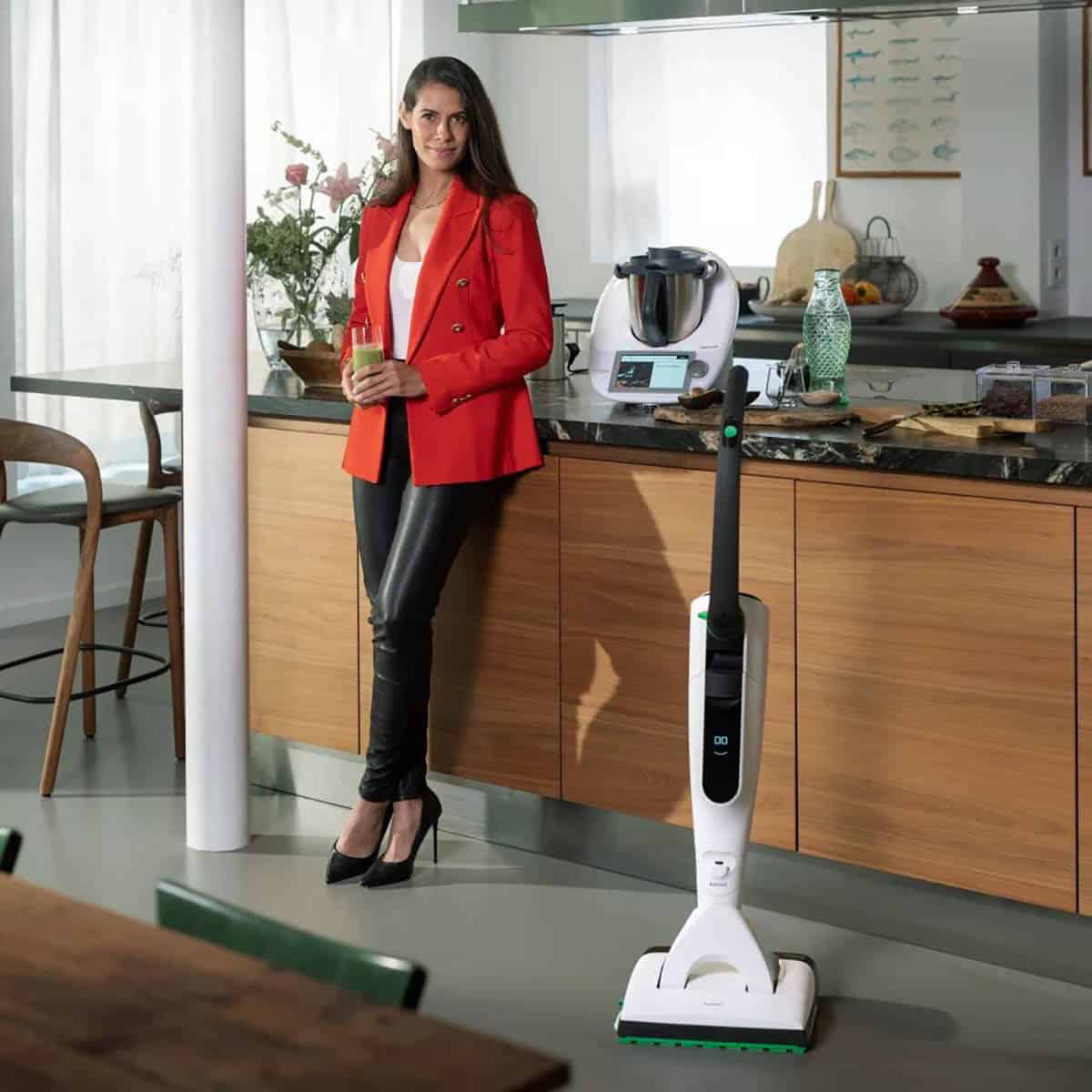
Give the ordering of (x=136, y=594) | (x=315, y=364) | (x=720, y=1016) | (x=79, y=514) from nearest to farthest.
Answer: (x=720, y=1016)
(x=315, y=364)
(x=79, y=514)
(x=136, y=594)

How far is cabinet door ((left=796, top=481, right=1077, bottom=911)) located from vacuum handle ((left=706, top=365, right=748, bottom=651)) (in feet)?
1.33

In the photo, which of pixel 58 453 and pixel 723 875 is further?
pixel 58 453

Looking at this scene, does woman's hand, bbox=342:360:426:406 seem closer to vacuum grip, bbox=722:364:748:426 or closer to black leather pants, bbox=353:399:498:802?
black leather pants, bbox=353:399:498:802

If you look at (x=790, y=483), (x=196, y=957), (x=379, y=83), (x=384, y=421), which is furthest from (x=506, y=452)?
(x=379, y=83)

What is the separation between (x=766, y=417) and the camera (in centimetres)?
352

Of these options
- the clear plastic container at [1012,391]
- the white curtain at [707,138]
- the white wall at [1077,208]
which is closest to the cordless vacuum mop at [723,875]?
the clear plastic container at [1012,391]

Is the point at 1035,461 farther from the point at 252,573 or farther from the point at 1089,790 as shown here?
the point at 252,573

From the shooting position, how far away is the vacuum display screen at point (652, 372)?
3.78 metres

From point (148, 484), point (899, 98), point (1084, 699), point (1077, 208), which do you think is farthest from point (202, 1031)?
point (899, 98)

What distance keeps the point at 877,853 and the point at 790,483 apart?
0.69 m

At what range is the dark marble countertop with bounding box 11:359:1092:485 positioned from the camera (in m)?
3.11

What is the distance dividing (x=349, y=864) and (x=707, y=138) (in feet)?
14.0

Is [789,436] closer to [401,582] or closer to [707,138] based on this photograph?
[401,582]

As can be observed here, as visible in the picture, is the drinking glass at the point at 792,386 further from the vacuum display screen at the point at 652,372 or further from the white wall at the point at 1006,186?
the white wall at the point at 1006,186
